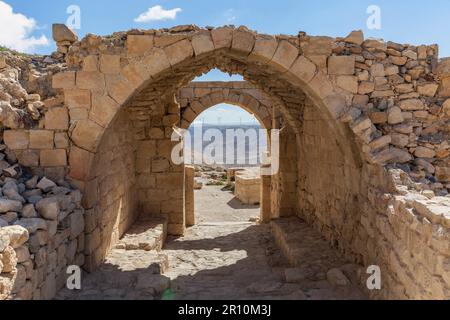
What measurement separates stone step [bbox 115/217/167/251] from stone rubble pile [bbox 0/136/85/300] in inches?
59.6

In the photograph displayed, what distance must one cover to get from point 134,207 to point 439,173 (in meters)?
5.45

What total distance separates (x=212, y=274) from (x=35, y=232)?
3.06 meters

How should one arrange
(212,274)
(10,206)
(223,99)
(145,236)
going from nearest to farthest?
(10,206) → (212,274) → (145,236) → (223,99)

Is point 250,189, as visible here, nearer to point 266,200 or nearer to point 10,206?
point 266,200

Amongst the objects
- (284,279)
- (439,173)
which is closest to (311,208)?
(284,279)

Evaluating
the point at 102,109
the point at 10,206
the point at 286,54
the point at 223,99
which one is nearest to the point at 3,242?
the point at 10,206

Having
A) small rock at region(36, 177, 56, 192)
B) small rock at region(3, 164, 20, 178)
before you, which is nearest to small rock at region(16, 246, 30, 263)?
small rock at region(36, 177, 56, 192)

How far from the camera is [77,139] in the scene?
15.3 ft

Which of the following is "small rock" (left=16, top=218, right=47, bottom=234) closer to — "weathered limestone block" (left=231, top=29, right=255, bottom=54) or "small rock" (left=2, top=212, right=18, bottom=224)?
"small rock" (left=2, top=212, right=18, bottom=224)

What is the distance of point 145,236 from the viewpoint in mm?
6586

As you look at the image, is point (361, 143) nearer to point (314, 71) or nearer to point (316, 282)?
point (314, 71)

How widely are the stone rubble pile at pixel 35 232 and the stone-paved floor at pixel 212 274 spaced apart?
0.40 meters

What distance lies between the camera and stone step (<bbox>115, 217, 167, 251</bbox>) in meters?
6.11

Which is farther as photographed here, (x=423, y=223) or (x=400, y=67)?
(x=400, y=67)
